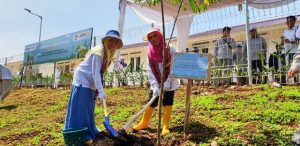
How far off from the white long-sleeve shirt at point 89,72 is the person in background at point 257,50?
16.6ft

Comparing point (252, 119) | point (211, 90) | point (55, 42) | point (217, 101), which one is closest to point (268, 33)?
point (211, 90)

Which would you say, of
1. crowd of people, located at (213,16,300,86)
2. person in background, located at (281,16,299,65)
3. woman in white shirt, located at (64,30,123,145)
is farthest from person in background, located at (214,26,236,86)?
woman in white shirt, located at (64,30,123,145)

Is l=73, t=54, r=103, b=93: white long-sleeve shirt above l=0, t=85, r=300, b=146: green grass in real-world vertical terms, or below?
above

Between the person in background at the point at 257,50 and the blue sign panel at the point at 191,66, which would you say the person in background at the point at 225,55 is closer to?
the person in background at the point at 257,50

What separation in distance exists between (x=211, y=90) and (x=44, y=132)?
3856 mm

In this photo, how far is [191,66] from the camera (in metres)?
4.82

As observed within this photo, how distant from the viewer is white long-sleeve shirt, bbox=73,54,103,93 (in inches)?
187

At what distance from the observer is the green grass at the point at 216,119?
4652 mm

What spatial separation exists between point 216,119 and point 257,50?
3.84 metres

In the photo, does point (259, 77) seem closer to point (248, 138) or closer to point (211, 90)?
point (211, 90)

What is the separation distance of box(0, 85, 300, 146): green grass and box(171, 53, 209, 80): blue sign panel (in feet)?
2.49

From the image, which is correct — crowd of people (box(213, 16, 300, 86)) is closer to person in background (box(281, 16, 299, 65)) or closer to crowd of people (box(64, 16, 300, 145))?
person in background (box(281, 16, 299, 65))

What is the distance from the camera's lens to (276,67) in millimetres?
8680

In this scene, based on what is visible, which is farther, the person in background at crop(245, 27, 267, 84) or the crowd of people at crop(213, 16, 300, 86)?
the person in background at crop(245, 27, 267, 84)
